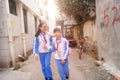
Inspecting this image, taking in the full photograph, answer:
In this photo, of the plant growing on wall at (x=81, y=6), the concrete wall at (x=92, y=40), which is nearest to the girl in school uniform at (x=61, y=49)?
the concrete wall at (x=92, y=40)

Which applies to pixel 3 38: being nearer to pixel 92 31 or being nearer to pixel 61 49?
pixel 61 49

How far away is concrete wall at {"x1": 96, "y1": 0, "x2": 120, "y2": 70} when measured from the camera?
17.7 feet

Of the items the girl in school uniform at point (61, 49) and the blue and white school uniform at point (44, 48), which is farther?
the blue and white school uniform at point (44, 48)

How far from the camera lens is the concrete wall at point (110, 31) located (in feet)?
17.7

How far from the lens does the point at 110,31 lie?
20.0 ft

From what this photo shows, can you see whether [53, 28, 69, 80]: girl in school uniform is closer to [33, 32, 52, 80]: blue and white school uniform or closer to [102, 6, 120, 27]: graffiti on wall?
[33, 32, 52, 80]: blue and white school uniform

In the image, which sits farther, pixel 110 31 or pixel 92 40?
pixel 92 40

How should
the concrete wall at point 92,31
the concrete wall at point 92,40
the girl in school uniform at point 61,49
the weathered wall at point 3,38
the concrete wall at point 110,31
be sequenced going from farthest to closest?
the concrete wall at point 92,31 → the concrete wall at point 92,40 → the weathered wall at point 3,38 → the concrete wall at point 110,31 → the girl in school uniform at point 61,49

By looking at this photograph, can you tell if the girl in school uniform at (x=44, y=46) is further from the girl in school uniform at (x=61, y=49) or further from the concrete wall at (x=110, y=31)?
the concrete wall at (x=110, y=31)

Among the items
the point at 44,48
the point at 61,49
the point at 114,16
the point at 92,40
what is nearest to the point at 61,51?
the point at 61,49

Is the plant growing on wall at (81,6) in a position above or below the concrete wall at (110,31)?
above

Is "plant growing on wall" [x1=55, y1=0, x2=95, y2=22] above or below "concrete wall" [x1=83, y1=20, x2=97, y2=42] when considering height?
above

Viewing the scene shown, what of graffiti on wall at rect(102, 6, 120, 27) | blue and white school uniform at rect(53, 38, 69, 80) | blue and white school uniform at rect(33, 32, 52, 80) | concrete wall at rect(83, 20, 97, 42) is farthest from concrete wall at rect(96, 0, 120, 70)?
concrete wall at rect(83, 20, 97, 42)

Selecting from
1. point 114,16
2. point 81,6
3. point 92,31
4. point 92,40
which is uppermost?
point 81,6
